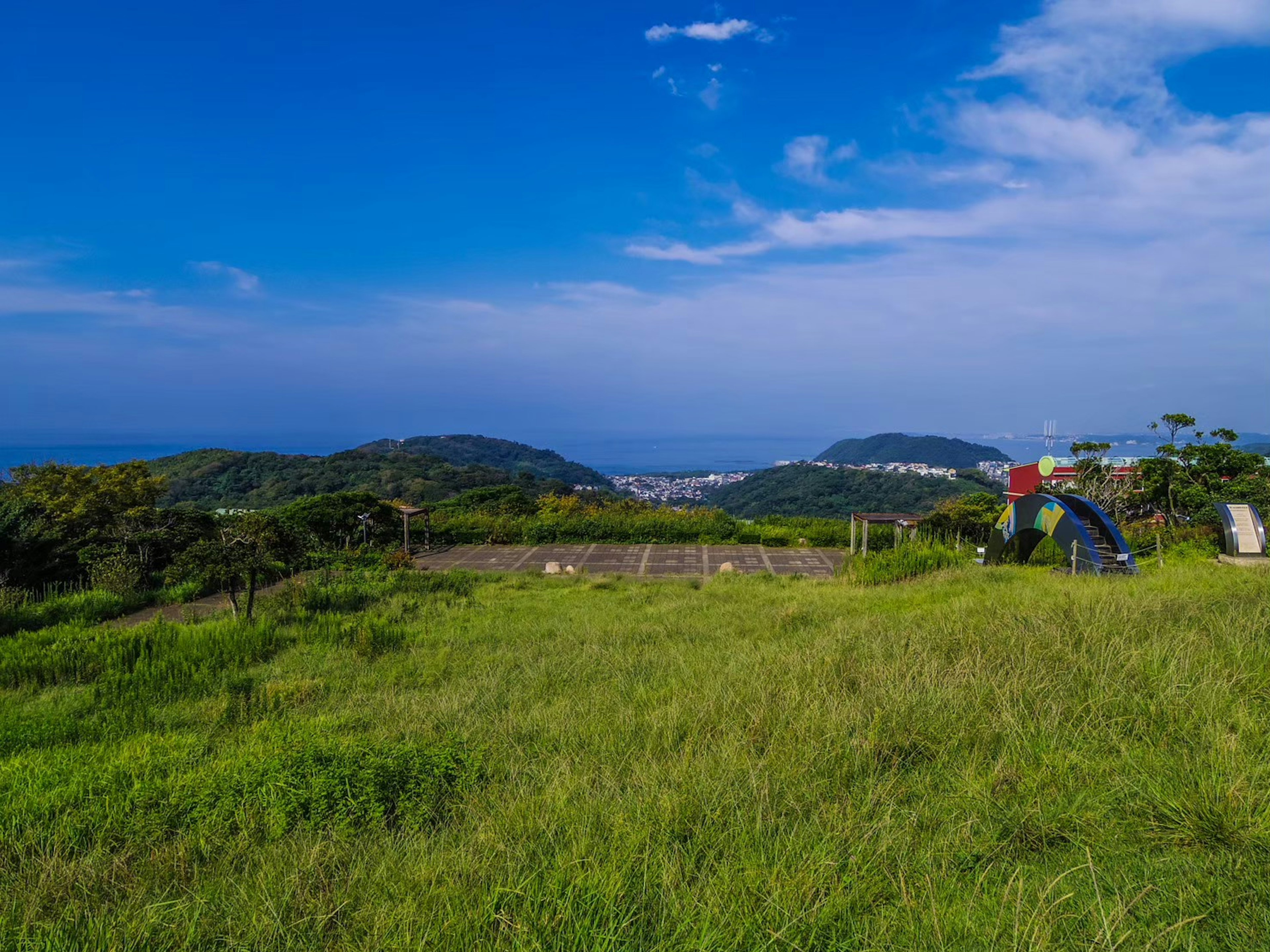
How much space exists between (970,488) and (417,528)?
28.3 m

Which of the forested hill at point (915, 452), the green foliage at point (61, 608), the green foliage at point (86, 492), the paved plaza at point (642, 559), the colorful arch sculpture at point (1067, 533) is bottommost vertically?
the paved plaza at point (642, 559)

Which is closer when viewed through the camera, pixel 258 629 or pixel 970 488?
pixel 258 629

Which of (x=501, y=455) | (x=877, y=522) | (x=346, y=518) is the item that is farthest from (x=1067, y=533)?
(x=501, y=455)

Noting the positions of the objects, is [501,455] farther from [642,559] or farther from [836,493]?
[642,559]

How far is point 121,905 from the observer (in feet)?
6.95

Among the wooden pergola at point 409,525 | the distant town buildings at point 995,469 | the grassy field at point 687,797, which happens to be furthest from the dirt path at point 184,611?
the distant town buildings at point 995,469

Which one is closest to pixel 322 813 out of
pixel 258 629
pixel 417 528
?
pixel 258 629

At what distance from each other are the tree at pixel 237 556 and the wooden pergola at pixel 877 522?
9923 mm

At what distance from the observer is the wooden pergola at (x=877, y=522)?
13633 mm

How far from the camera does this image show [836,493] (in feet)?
125

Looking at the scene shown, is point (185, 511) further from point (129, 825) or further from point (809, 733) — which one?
point (809, 733)

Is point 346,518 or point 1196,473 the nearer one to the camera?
point 1196,473

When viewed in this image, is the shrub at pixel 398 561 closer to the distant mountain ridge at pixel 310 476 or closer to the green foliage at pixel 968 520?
the green foliage at pixel 968 520

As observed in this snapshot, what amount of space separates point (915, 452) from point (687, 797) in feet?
290
